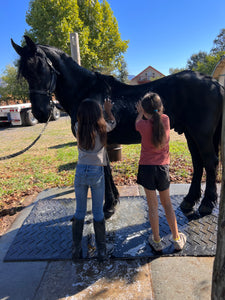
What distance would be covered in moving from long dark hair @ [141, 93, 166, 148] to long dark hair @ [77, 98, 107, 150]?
48 centimetres

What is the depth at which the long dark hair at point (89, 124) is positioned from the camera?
198 centimetres

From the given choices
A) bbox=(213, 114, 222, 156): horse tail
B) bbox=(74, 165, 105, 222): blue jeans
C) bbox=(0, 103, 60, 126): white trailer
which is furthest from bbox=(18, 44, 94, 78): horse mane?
bbox=(0, 103, 60, 126): white trailer

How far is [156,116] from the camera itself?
1933 millimetres

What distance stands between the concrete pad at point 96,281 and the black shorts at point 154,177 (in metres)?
0.81

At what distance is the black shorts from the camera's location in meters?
2.06

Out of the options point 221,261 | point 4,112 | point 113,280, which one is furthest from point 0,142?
point 221,261

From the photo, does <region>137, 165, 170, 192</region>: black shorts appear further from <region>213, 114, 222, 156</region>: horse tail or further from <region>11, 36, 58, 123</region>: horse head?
<region>11, 36, 58, 123</region>: horse head

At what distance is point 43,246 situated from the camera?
2.44 m

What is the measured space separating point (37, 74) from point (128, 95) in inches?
47.5

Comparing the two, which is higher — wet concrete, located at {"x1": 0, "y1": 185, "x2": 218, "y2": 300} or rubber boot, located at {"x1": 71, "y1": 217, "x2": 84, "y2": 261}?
rubber boot, located at {"x1": 71, "y1": 217, "x2": 84, "y2": 261}

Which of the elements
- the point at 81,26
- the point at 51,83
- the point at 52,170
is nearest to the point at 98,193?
the point at 51,83

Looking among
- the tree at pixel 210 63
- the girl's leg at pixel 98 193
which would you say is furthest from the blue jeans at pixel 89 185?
the tree at pixel 210 63

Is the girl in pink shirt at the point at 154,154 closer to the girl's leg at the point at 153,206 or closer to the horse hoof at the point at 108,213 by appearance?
the girl's leg at the point at 153,206

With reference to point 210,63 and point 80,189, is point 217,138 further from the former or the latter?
point 210,63
